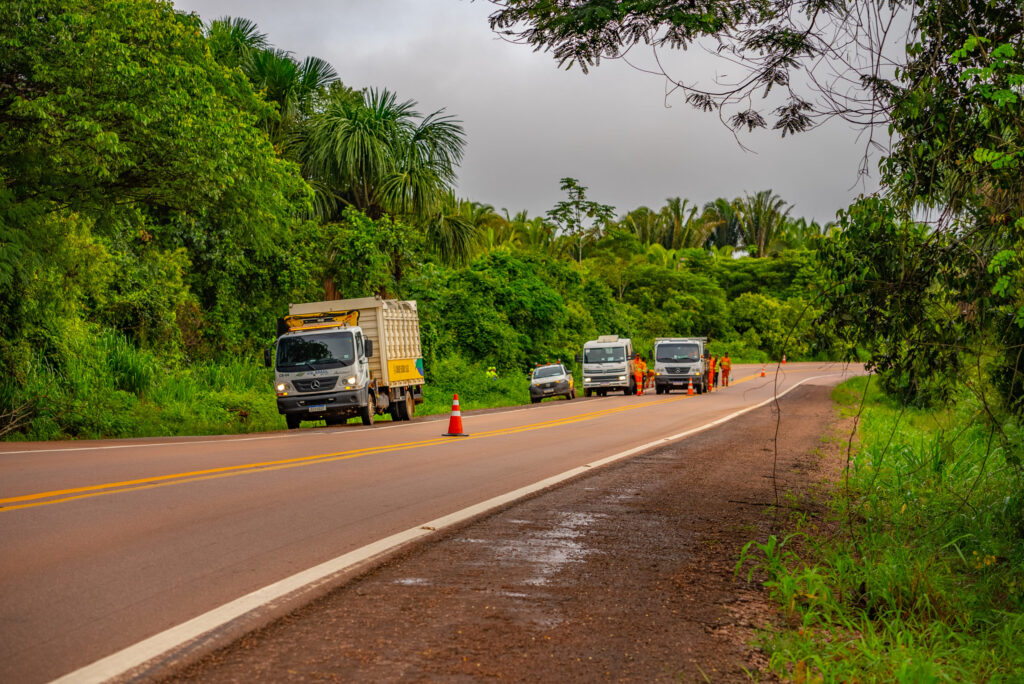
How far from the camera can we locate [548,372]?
119 ft

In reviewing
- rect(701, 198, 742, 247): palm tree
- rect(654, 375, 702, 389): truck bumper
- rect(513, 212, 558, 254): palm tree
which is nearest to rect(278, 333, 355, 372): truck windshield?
rect(654, 375, 702, 389): truck bumper

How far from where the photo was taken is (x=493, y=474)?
11469mm

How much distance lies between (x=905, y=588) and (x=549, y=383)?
29417mm

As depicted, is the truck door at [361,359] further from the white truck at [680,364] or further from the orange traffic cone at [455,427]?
the white truck at [680,364]

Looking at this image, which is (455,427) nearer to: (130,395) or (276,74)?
(130,395)

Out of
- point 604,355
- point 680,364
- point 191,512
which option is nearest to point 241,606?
point 191,512

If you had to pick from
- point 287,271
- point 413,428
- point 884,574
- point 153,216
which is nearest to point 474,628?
point 884,574

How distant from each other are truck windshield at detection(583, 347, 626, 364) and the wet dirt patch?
30.3 meters

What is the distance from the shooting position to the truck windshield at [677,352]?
132 feet

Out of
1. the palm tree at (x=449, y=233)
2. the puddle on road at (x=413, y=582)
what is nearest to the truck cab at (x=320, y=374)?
the palm tree at (x=449, y=233)

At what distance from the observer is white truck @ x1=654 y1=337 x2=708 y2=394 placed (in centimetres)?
3972

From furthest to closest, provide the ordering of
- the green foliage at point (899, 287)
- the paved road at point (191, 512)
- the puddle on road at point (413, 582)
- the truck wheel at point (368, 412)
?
the truck wheel at point (368, 412)
the green foliage at point (899, 287)
the puddle on road at point (413, 582)
the paved road at point (191, 512)

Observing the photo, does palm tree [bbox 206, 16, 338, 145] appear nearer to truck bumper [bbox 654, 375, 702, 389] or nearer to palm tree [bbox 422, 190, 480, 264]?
palm tree [bbox 422, 190, 480, 264]

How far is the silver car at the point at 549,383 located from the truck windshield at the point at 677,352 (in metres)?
5.73
